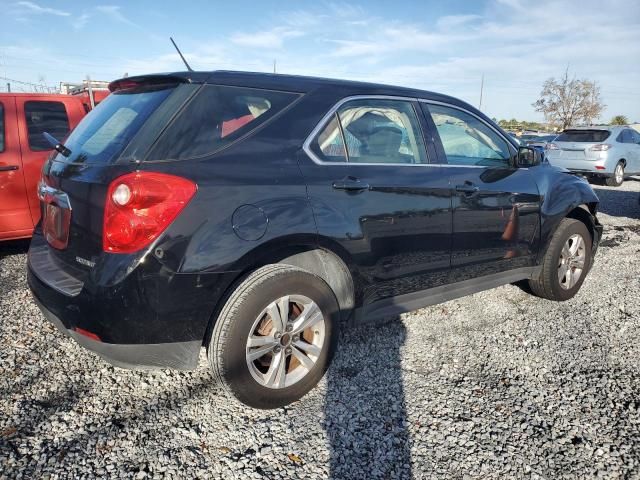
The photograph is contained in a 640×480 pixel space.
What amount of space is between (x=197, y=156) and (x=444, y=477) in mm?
1830

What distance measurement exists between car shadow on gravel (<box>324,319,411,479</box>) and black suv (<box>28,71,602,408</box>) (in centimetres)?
27

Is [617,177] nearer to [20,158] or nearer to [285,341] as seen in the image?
[285,341]

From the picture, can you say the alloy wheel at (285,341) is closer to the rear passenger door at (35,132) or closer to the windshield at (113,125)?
the windshield at (113,125)

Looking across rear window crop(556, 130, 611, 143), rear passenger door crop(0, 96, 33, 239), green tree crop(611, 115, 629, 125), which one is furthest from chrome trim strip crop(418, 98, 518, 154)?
green tree crop(611, 115, 629, 125)

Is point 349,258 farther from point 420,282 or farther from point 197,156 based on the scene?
point 197,156

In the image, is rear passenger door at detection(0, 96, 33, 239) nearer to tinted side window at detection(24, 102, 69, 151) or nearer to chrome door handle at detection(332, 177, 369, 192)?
tinted side window at detection(24, 102, 69, 151)

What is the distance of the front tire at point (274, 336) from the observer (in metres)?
2.24

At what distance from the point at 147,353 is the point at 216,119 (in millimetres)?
1171

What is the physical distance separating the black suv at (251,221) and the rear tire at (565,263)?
994 mm

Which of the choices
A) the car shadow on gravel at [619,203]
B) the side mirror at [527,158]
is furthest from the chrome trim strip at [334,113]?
the car shadow on gravel at [619,203]

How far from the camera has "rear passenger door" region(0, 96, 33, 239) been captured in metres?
4.62

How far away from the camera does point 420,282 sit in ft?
10.0

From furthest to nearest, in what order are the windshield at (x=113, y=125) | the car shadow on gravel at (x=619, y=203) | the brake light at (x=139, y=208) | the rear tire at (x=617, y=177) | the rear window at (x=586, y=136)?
the rear tire at (x=617, y=177)
the rear window at (x=586, y=136)
the car shadow on gravel at (x=619, y=203)
the windshield at (x=113, y=125)
the brake light at (x=139, y=208)

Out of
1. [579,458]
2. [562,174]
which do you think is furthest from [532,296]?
[579,458]
